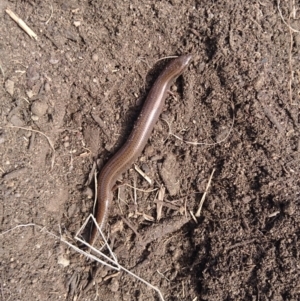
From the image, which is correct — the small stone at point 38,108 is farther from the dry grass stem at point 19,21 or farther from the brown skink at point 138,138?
the brown skink at point 138,138

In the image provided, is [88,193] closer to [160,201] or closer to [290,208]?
[160,201]

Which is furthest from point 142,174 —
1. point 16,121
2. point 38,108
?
point 16,121

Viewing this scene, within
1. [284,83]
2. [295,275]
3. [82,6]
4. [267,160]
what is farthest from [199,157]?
[82,6]

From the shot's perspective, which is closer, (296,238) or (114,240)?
(296,238)

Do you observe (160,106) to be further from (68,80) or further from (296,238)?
(296,238)

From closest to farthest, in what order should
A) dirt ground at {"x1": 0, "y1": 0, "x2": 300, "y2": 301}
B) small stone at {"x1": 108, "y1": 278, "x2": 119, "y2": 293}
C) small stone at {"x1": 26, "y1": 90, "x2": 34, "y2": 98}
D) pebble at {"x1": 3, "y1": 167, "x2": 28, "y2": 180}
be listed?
dirt ground at {"x1": 0, "y1": 0, "x2": 300, "y2": 301} < small stone at {"x1": 108, "y1": 278, "x2": 119, "y2": 293} < pebble at {"x1": 3, "y1": 167, "x2": 28, "y2": 180} < small stone at {"x1": 26, "y1": 90, "x2": 34, "y2": 98}

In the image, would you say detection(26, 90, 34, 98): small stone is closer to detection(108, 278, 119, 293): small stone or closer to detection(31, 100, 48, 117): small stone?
detection(31, 100, 48, 117): small stone

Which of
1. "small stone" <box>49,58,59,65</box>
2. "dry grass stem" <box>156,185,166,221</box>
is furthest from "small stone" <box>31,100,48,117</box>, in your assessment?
"dry grass stem" <box>156,185,166,221</box>
